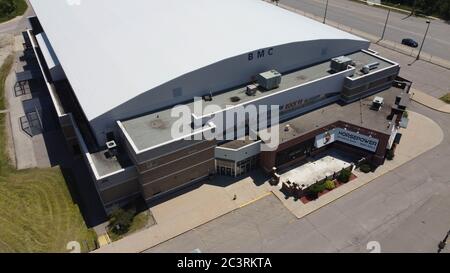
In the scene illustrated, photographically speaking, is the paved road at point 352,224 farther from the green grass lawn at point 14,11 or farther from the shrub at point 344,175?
the green grass lawn at point 14,11

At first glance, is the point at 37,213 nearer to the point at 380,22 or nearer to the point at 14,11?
the point at 14,11

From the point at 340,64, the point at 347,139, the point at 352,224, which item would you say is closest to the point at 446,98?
the point at 340,64

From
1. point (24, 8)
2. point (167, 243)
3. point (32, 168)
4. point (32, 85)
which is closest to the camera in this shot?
point (167, 243)

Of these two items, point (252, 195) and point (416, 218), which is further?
point (252, 195)

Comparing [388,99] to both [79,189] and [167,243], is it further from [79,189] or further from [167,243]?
[79,189]
